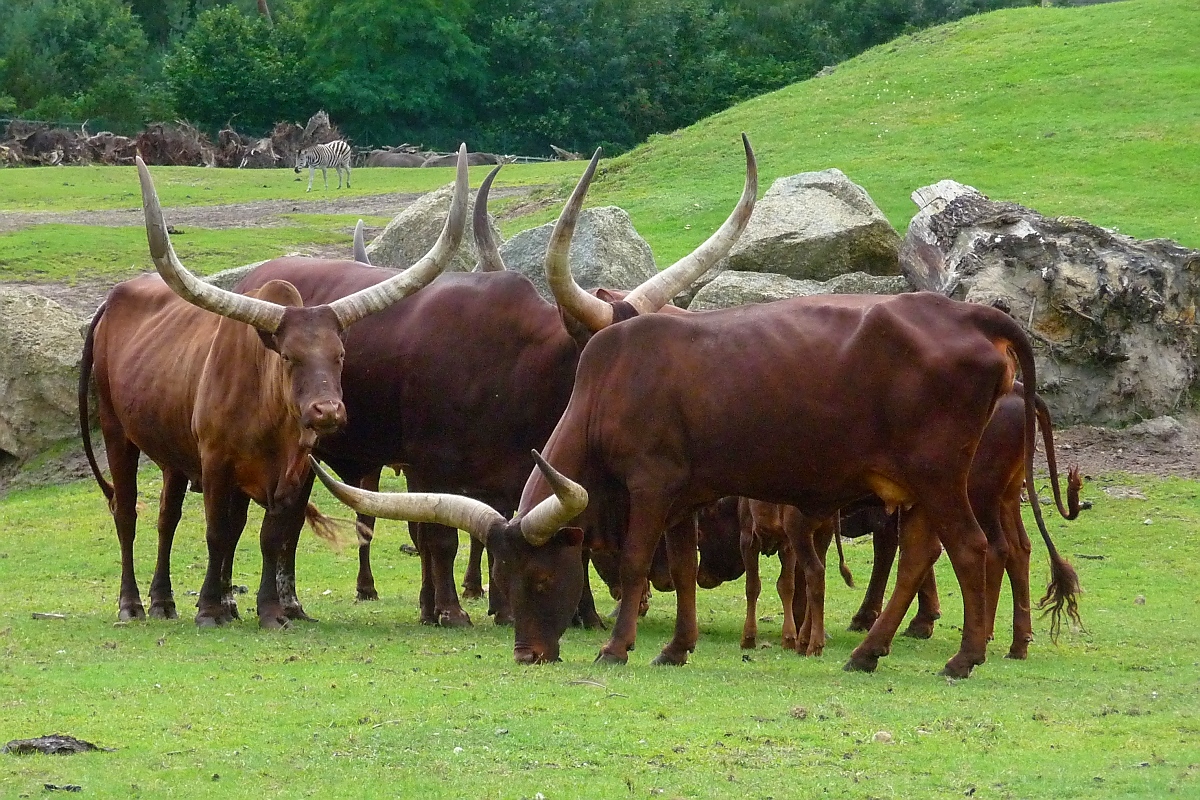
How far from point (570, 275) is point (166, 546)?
12.5 feet

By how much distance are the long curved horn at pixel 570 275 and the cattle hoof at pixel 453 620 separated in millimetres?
2246

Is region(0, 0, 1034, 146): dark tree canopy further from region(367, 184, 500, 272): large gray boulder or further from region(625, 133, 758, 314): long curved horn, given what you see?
region(625, 133, 758, 314): long curved horn

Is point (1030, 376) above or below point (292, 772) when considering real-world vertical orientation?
above

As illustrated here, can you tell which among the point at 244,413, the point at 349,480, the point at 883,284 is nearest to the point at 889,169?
the point at 883,284

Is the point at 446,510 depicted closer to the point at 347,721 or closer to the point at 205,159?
the point at 347,721

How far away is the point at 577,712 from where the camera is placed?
8.15m

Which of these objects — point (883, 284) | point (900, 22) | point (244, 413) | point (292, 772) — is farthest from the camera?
point (900, 22)

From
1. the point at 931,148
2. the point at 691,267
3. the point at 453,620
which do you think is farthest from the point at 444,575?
the point at 931,148

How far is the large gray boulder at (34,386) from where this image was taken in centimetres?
1956

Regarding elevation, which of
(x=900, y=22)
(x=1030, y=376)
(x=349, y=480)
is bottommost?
(x=349, y=480)

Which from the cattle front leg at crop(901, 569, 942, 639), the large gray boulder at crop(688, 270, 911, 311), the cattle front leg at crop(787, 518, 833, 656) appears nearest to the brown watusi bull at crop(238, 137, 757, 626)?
the cattle front leg at crop(787, 518, 833, 656)

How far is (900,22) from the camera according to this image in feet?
207

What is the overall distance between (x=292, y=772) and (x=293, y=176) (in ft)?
148

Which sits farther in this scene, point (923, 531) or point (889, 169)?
point (889, 169)
